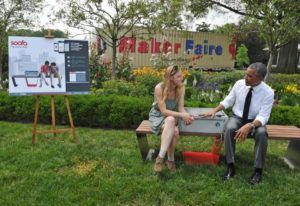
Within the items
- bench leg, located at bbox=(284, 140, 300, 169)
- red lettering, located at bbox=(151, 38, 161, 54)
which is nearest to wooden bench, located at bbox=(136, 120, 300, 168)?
bench leg, located at bbox=(284, 140, 300, 169)

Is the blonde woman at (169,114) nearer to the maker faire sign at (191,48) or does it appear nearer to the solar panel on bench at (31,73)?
the solar panel on bench at (31,73)

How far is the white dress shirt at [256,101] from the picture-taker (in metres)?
4.25

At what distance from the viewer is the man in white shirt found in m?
4.09

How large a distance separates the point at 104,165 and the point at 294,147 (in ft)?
8.15

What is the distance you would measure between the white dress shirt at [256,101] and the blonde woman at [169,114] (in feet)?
1.91

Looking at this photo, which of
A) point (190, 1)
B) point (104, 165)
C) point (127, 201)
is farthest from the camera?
point (190, 1)

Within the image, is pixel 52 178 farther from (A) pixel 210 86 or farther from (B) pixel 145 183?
(A) pixel 210 86

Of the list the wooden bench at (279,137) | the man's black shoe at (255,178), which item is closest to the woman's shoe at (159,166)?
the wooden bench at (279,137)

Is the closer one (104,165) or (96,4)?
(104,165)

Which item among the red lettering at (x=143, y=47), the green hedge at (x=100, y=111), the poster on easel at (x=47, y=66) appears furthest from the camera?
the red lettering at (x=143, y=47)

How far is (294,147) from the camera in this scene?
485 cm

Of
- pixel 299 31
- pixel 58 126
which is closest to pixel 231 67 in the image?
pixel 299 31

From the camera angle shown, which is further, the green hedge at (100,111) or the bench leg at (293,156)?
the green hedge at (100,111)

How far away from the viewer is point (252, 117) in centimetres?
440
